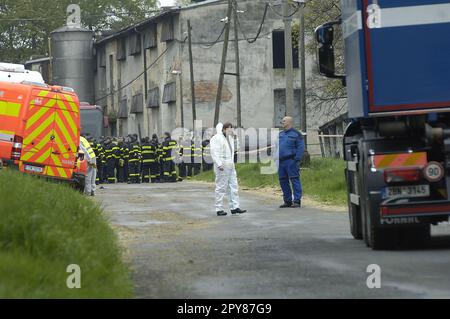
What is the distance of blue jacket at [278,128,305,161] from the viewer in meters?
23.5

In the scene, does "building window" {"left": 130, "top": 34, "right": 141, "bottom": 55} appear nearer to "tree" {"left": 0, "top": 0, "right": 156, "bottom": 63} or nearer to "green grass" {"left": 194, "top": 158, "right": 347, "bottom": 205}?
"tree" {"left": 0, "top": 0, "right": 156, "bottom": 63}

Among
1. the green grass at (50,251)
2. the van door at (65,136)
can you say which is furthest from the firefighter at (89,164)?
the green grass at (50,251)

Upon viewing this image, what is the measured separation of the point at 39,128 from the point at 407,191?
14629mm

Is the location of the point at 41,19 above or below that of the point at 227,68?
above

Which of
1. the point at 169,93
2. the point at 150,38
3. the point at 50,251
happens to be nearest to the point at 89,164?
the point at 50,251

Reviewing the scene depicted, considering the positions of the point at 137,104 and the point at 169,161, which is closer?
the point at 169,161

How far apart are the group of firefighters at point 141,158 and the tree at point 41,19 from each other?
3948 centimetres

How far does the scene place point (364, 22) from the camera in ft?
41.8

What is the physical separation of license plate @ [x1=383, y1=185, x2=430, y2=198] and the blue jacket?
10.7 meters

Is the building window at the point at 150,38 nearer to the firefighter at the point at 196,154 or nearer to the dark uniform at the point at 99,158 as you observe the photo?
the firefighter at the point at 196,154

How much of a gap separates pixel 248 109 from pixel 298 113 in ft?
9.62

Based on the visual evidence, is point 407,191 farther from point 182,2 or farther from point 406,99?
point 182,2

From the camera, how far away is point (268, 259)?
1215 centimetres

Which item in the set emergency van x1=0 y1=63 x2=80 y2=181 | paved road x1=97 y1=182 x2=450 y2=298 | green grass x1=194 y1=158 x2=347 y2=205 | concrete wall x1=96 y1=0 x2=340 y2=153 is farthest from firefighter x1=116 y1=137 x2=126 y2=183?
paved road x1=97 y1=182 x2=450 y2=298
